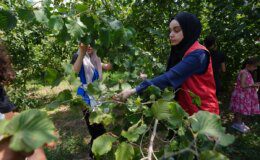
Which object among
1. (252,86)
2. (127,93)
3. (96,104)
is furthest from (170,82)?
(252,86)

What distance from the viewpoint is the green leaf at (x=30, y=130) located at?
58 centimetres

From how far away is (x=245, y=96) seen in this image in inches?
188

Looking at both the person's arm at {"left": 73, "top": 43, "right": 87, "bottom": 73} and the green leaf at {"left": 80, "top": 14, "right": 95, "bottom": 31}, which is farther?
the person's arm at {"left": 73, "top": 43, "right": 87, "bottom": 73}

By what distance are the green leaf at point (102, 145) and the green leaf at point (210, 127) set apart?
0.38 m

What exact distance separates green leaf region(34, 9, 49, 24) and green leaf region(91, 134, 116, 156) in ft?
2.58

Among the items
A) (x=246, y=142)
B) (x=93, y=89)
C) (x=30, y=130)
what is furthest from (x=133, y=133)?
(x=246, y=142)

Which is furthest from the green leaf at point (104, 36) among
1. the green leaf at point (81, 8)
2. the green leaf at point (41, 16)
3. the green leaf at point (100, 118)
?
the green leaf at point (100, 118)

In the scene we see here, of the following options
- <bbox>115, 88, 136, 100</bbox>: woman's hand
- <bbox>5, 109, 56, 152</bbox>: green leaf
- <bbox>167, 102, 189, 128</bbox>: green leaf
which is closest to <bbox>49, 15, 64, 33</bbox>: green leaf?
<bbox>115, 88, 136, 100</bbox>: woman's hand

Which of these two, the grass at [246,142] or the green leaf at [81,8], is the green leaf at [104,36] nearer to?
the green leaf at [81,8]

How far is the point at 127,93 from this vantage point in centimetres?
165

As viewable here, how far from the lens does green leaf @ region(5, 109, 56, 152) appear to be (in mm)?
581

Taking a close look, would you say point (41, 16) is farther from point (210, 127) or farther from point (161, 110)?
point (210, 127)

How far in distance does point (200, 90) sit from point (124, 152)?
943mm

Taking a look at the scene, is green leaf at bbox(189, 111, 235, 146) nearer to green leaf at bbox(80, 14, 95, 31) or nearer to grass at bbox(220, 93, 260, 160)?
green leaf at bbox(80, 14, 95, 31)
